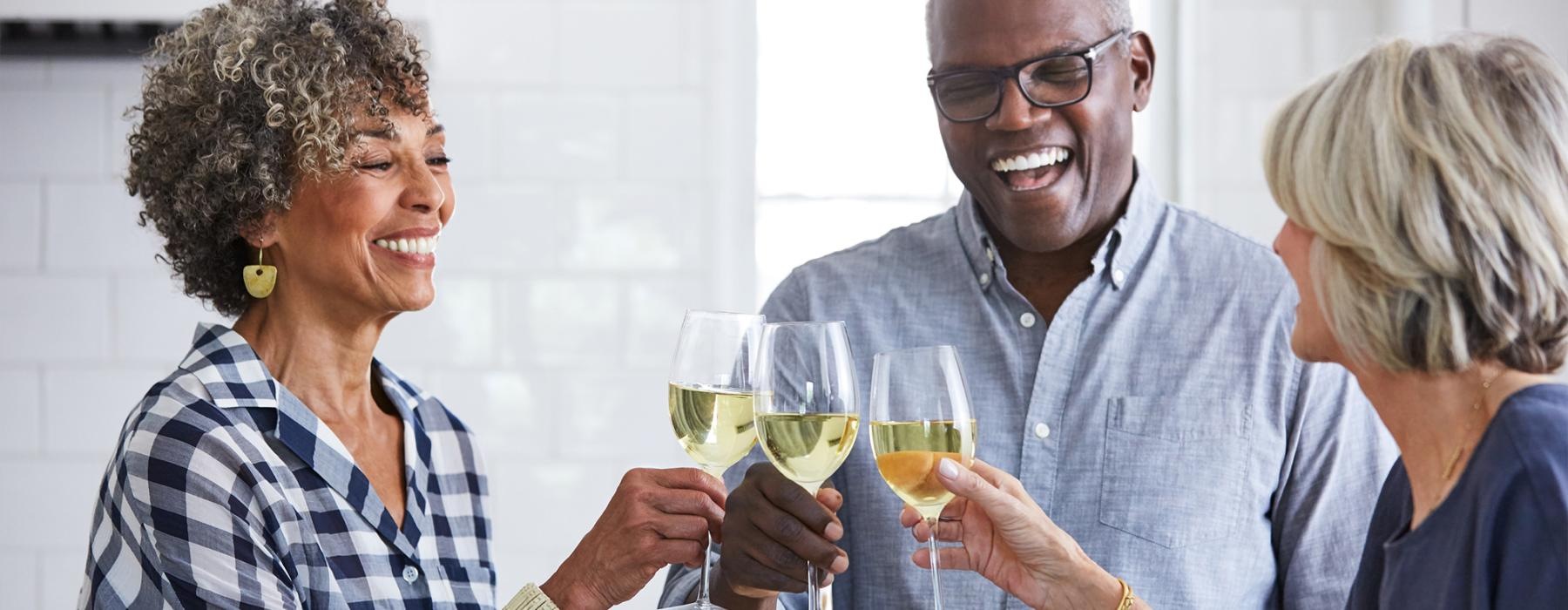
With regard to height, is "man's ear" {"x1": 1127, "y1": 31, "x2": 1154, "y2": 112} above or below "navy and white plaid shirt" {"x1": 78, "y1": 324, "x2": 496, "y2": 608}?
above

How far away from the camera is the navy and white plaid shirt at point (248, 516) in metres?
1.48

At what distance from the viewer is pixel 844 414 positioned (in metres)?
1.29

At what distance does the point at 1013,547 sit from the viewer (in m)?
1.40

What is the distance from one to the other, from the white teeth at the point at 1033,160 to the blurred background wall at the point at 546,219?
118 cm

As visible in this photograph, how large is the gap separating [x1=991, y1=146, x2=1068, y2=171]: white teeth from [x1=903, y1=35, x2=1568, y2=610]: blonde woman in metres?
0.49

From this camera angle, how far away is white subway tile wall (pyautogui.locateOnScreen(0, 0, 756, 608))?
2.75 meters

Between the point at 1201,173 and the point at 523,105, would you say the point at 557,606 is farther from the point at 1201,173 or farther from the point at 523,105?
the point at 1201,173

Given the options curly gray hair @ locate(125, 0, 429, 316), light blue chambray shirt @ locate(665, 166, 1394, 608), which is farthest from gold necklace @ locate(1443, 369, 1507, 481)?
curly gray hair @ locate(125, 0, 429, 316)

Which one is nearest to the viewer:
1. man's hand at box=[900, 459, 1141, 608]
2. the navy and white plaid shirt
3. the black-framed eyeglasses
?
man's hand at box=[900, 459, 1141, 608]

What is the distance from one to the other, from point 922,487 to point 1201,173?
75.3 inches

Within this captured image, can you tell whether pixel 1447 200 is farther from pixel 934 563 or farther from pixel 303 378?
pixel 303 378

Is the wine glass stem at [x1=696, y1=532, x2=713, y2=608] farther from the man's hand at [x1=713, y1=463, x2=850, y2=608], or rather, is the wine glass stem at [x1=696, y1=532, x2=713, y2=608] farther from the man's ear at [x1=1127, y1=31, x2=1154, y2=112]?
the man's ear at [x1=1127, y1=31, x2=1154, y2=112]

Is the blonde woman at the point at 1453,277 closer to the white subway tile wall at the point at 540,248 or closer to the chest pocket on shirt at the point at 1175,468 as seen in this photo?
the chest pocket on shirt at the point at 1175,468

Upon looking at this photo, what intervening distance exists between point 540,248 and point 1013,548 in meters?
1.65
